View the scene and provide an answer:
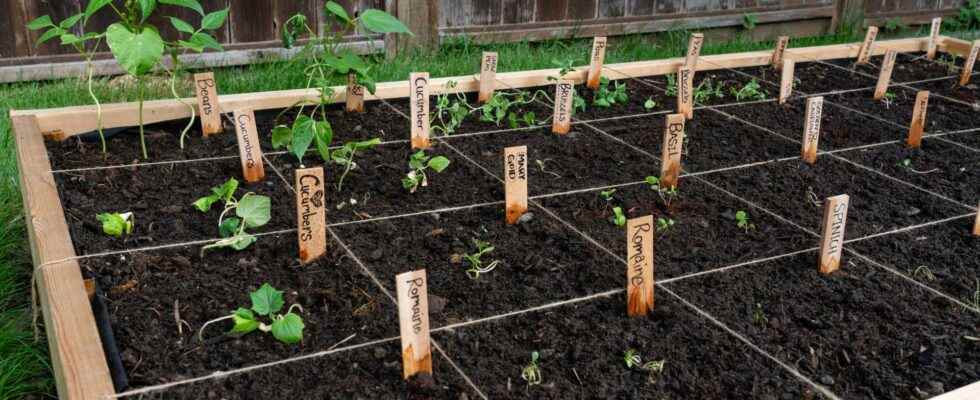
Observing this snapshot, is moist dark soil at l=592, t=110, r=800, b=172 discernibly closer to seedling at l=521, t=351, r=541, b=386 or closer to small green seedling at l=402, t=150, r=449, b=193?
small green seedling at l=402, t=150, r=449, b=193

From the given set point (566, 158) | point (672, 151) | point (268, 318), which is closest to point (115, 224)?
point (268, 318)

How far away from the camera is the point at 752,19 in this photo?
5.41 metres

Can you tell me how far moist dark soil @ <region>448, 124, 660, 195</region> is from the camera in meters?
2.56

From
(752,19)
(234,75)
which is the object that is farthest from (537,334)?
(752,19)

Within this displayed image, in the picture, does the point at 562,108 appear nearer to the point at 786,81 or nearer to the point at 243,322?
the point at 786,81

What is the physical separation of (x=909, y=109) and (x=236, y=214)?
2.61 meters

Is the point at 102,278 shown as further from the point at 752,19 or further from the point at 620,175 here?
the point at 752,19

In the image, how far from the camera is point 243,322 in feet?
5.44

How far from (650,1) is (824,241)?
333 centimetres

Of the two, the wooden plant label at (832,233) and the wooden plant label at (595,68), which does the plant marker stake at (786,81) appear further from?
the wooden plant label at (832,233)

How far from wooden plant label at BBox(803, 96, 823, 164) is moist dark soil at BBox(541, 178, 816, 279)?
44 centimetres

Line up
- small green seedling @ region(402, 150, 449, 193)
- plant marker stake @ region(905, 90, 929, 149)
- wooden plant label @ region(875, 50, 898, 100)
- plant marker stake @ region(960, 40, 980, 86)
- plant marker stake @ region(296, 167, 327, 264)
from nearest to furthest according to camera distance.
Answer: plant marker stake @ region(296, 167, 327, 264)
small green seedling @ region(402, 150, 449, 193)
plant marker stake @ region(905, 90, 929, 149)
wooden plant label @ region(875, 50, 898, 100)
plant marker stake @ region(960, 40, 980, 86)

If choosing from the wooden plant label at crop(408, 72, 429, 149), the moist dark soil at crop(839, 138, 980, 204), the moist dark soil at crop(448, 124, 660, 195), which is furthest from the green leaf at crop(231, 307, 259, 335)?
the moist dark soil at crop(839, 138, 980, 204)

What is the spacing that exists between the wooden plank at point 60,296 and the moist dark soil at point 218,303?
0.08 meters
